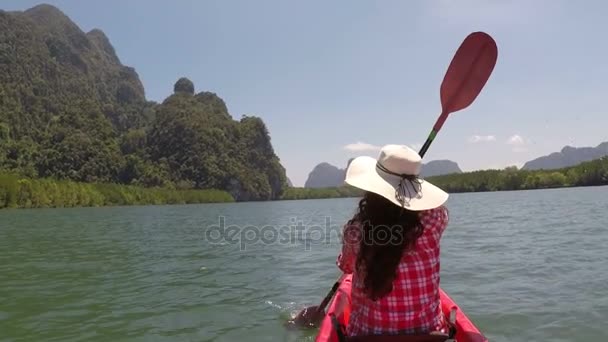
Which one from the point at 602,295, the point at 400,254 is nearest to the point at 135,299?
the point at 400,254

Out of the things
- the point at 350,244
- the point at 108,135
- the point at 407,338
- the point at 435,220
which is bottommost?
the point at 407,338

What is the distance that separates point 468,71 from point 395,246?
3440mm

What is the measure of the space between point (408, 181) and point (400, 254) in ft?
1.57

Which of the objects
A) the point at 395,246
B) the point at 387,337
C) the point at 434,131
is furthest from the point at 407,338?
the point at 434,131

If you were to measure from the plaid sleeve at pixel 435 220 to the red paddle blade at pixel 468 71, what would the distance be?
9.39 feet

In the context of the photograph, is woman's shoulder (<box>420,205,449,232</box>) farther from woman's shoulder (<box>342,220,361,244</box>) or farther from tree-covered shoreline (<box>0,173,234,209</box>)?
tree-covered shoreline (<box>0,173,234,209</box>)

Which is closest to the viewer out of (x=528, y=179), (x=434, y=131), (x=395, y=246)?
(x=395, y=246)

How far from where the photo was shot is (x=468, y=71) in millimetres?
5746

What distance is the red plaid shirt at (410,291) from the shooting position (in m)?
3.11

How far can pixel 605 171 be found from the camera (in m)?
69.8

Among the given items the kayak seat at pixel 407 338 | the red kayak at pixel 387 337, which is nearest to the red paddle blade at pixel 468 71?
the red kayak at pixel 387 337

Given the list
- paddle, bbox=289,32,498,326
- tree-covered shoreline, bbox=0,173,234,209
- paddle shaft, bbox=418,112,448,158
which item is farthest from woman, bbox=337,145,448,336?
tree-covered shoreline, bbox=0,173,234,209

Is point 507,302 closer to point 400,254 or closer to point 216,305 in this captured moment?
point 216,305

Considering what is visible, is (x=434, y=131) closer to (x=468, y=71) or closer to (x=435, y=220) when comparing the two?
(x=468, y=71)
